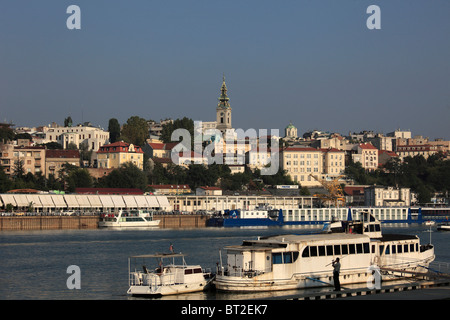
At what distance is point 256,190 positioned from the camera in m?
131

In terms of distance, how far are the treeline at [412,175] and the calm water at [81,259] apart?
84328 millimetres

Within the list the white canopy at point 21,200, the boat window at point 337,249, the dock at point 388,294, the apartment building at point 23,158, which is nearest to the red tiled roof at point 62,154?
the apartment building at point 23,158

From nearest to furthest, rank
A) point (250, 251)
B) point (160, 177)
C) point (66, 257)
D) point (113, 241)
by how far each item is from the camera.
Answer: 1. point (250, 251)
2. point (66, 257)
3. point (113, 241)
4. point (160, 177)

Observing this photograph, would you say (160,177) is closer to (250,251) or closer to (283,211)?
(283,211)

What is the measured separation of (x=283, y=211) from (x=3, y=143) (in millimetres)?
49789

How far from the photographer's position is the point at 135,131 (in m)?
159

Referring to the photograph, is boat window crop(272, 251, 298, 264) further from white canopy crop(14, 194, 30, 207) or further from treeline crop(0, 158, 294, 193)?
treeline crop(0, 158, 294, 193)

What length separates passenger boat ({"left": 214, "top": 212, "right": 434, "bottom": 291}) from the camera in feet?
99.2

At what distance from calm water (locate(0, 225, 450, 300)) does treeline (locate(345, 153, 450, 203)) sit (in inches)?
3320

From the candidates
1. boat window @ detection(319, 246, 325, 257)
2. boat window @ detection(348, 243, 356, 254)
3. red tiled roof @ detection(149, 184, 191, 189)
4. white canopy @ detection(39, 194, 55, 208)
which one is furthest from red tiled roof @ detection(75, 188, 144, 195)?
boat window @ detection(319, 246, 325, 257)

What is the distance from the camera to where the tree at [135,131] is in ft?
519

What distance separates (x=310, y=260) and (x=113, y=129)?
429ft

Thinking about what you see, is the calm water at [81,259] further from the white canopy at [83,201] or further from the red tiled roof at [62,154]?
the red tiled roof at [62,154]

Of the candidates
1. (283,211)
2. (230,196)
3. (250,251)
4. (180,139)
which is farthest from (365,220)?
(180,139)
